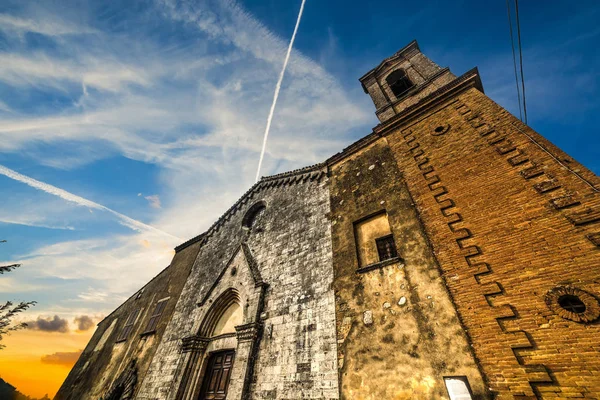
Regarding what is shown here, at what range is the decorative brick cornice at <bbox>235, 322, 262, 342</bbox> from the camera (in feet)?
23.8

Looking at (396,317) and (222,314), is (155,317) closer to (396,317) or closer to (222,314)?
(222,314)

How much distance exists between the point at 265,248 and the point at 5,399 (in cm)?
5033

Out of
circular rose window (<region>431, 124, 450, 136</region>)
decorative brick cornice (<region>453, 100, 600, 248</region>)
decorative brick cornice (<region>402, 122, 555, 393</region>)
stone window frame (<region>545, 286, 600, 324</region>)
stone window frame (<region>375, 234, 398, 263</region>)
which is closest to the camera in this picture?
stone window frame (<region>545, 286, 600, 324</region>)

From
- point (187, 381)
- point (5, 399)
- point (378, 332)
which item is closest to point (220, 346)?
point (187, 381)

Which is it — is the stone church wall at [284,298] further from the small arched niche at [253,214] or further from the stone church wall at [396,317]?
the stone church wall at [396,317]

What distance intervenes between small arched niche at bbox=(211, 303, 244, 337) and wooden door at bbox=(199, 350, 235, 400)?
70 cm

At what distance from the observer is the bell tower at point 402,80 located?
912 centimetres

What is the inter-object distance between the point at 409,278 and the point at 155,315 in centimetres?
1255

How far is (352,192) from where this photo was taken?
325 inches

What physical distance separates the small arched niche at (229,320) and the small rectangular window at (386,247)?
224 inches

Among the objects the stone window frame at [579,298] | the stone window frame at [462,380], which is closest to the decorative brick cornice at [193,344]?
the stone window frame at [462,380]

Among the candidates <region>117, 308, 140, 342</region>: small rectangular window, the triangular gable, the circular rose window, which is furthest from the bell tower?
<region>117, 308, 140, 342</region>: small rectangular window

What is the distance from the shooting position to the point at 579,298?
344 cm

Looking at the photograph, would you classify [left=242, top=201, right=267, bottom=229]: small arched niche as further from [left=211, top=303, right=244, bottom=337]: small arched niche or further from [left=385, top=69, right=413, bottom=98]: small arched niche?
[left=385, top=69, right=413, bottom=98]: small arched niche
